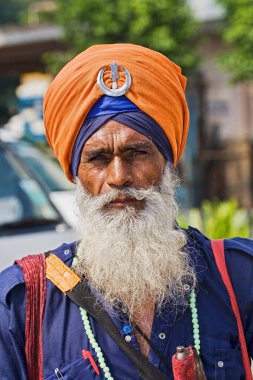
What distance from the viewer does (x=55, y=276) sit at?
1.94 metres

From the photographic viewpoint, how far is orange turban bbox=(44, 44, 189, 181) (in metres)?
2.02

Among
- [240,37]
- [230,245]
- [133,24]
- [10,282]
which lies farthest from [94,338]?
[133,24]

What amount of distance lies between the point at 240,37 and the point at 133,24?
1.88 m

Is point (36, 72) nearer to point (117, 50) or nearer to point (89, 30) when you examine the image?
point (89, 30)

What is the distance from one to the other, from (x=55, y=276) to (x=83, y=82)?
0.57m

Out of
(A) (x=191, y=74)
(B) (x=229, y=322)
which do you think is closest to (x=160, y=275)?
(B) (x=229, y=322)

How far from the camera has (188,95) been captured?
1489 cm

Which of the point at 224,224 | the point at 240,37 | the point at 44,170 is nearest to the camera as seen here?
the point at 44,170

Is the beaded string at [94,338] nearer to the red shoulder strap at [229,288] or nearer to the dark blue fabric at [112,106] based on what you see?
the red shoulder strap at [229,288]

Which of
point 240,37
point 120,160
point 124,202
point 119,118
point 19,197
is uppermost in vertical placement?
point 240,37

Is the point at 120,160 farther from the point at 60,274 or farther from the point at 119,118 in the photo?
the point at 60,274

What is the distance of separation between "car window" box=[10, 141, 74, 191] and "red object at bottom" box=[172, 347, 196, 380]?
3.06 metres

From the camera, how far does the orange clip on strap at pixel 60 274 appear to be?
1.92m

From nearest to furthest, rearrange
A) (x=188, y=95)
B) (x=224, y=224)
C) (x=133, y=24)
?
(x=224, y=224) → (x=133, y=24) → (x=188, y=95)
